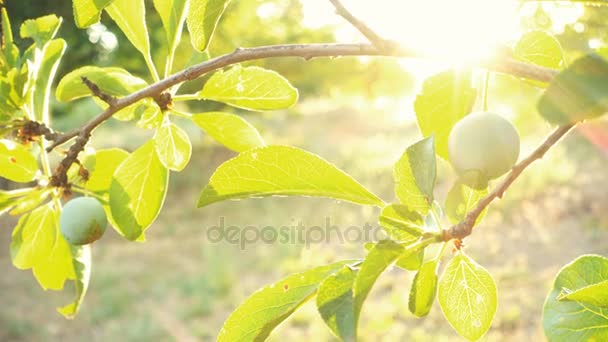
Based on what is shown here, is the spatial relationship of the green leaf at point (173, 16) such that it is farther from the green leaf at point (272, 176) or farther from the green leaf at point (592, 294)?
the green leaf at point (592, 294)

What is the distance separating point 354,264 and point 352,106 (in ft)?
32.2

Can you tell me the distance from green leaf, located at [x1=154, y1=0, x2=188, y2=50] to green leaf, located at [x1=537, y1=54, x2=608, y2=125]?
0.31 meters

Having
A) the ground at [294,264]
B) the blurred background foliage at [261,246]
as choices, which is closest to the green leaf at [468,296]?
the blurred background foliage at [261,246]

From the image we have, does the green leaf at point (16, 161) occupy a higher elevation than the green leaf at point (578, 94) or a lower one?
lower

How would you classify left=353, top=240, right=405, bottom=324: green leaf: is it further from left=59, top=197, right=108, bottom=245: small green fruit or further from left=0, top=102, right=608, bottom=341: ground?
left=0, top=102, right=608, bottom=341: ground

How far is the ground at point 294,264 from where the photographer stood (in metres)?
3.18

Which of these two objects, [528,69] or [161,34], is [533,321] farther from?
[161,34]

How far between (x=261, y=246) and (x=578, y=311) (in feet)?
14.0

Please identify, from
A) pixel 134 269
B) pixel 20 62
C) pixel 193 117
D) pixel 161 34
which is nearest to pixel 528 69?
pixel 193 117

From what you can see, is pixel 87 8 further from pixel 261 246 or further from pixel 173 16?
pixel 261 246

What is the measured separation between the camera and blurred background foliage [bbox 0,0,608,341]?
3.23m

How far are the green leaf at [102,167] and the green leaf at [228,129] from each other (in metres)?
0.10

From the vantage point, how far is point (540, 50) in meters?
0.43

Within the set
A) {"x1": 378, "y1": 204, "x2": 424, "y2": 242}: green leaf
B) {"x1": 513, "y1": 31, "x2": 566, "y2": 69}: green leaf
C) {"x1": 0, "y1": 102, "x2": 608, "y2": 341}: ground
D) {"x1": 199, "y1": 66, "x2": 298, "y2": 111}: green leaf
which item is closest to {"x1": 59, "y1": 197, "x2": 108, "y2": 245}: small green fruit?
{"x1": 199, "y1": 66, "x2": 298, "y2": 111}: green leaf
